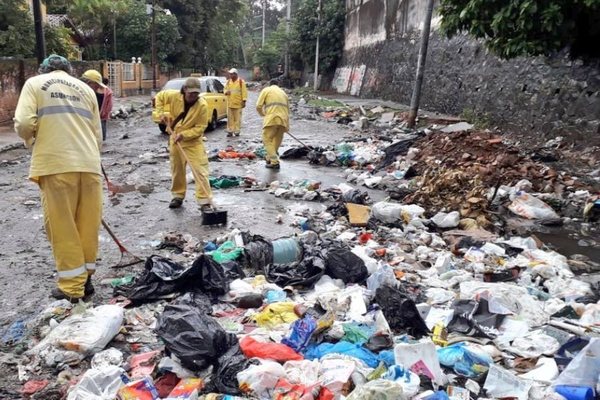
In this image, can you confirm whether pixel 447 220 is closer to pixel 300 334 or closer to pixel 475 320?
pixel 475 320

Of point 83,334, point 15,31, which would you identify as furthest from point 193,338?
point 15,31

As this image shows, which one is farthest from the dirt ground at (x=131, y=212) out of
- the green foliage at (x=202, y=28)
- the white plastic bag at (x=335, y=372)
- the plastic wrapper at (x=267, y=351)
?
the green foliage at (x=202, y=28)

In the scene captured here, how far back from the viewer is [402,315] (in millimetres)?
3559

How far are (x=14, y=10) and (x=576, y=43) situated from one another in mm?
15377

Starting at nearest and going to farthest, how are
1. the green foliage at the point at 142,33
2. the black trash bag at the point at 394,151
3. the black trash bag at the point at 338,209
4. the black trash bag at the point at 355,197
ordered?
the black trash bag at the point at 338,209 < the black trash bag at the point at 355,197 < the black trash bag at the point at 394,151 < the green foliage at the point at 142,33

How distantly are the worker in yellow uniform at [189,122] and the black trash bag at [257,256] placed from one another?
1.68 meters

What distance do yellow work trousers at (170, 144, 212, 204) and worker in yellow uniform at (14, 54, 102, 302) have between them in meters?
2.33

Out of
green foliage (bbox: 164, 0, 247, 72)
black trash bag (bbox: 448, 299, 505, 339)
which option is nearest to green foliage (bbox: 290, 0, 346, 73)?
green foliage (bbox: 164, 0, 247, 72)

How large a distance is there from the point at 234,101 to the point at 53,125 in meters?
9.88

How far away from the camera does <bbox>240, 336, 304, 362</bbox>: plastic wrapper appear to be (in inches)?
118

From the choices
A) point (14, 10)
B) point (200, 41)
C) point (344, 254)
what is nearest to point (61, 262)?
point (344, 254)

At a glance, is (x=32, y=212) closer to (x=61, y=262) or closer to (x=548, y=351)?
(x=61, y=262)

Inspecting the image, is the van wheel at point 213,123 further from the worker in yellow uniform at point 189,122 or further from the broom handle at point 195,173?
the broom handle at point 195,173

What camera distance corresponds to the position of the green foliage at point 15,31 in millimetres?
15951
